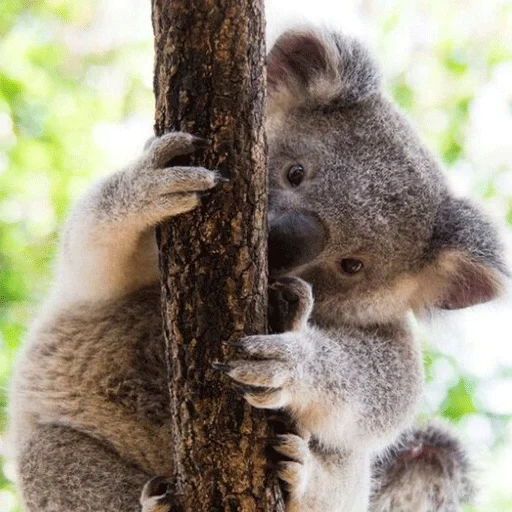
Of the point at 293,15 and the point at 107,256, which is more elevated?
the point at 293,15

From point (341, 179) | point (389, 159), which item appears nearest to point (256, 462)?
point (341, 179)

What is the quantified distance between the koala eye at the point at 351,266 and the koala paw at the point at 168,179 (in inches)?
34.2

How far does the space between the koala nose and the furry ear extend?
678 millimetres

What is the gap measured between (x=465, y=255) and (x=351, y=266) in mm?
443

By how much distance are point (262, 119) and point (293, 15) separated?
1375 mm

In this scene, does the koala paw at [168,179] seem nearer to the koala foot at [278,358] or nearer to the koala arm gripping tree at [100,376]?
the koala arm gripping tree at [100,376]

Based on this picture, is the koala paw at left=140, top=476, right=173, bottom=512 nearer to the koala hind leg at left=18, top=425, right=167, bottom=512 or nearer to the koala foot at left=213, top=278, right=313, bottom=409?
the koala hind leg at left=18, top=425, right=167, bottom=512

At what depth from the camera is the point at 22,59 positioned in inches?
244

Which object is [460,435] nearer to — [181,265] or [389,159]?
[389,159]

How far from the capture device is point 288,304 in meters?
2.68

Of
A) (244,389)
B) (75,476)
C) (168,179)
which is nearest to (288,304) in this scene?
(244,389)

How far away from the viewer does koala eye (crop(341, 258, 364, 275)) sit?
3.22m

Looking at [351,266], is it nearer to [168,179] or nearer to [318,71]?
[318,71]

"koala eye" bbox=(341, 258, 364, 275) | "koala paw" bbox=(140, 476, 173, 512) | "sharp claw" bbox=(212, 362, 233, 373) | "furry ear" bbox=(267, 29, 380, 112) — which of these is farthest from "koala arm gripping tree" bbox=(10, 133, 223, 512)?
"furry ear" bbox=(267, 29, 380, 112)
